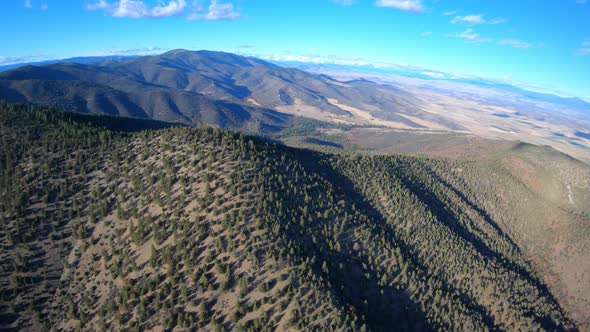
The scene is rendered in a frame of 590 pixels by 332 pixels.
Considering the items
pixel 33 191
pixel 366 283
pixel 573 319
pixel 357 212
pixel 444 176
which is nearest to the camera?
pixel 366 283

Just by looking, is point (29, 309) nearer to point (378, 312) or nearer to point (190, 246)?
point (190, 246)

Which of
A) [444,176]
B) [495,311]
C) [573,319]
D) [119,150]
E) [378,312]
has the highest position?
[119,150]

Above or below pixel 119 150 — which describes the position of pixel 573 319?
below

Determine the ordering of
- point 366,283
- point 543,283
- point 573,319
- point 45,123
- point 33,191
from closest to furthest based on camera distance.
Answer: point 366,283
point 33,191
point 573,319
point 543,283
point 45,123

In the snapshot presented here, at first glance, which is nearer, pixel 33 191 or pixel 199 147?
pixel 33 191

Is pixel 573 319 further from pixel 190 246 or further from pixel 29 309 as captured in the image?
pixel 29 309

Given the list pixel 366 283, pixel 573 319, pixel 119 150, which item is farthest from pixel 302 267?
pixel 573 319
